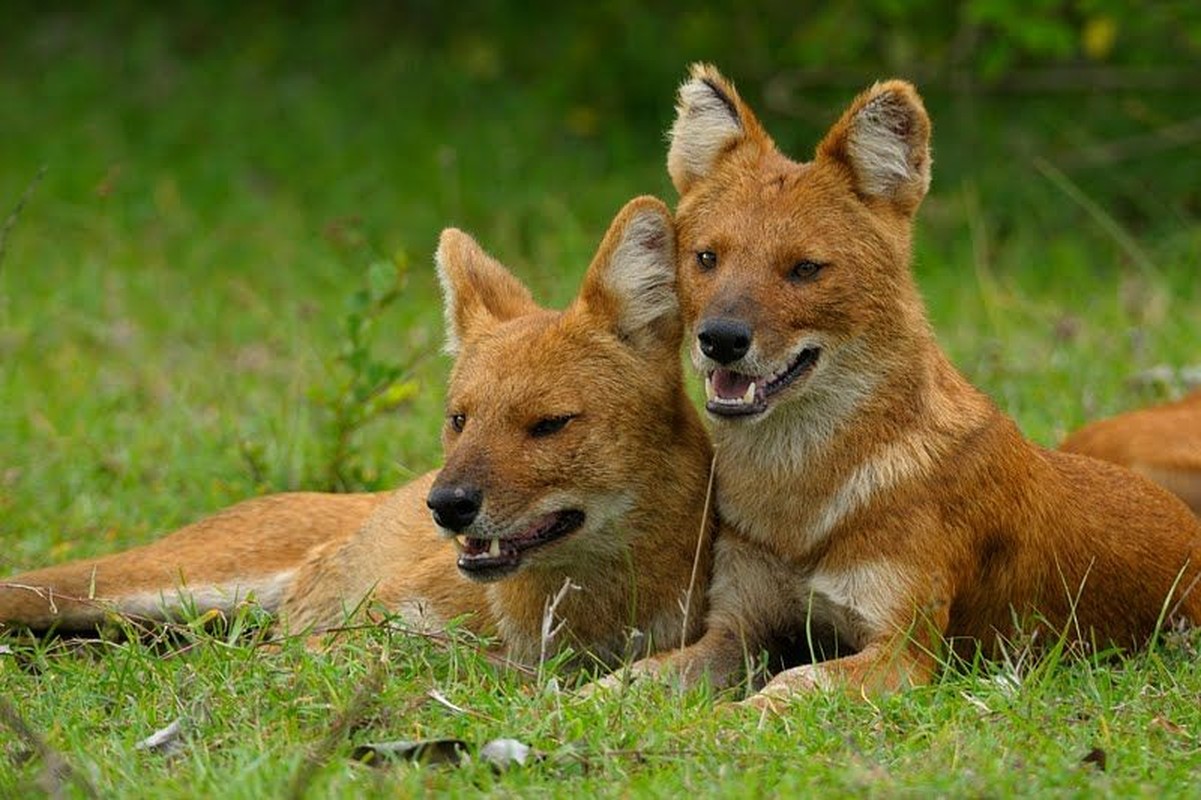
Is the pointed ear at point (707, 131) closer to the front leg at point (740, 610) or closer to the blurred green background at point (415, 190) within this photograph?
the front leg at point (740, 610)

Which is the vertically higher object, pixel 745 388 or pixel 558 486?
pixel 745 388

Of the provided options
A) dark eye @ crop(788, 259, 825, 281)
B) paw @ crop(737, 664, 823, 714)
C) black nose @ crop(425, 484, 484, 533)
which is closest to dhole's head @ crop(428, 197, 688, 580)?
black nose @ crop(425, 484, 484, 533)

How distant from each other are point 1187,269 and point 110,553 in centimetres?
606

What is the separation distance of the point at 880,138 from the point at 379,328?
4806 millimetres

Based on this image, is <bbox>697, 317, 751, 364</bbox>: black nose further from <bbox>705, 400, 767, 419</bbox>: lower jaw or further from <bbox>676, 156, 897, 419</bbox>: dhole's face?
<bbox>705, 400, 767, 419</bbox>: lower jaw

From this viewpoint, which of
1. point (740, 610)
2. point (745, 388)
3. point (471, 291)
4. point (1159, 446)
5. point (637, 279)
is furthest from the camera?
point (1159, 446)

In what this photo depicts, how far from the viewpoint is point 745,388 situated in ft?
17.9

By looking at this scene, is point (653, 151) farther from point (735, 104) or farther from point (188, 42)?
point (735, 104)

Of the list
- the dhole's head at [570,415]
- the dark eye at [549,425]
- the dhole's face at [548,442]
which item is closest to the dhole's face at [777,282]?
the dhole's head at [570,415]

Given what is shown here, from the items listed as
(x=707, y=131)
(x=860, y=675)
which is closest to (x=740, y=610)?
(x=860, y=675)

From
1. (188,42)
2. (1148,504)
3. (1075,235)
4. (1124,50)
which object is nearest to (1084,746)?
(1148,504)

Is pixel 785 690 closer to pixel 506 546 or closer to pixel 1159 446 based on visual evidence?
pixel 506 546

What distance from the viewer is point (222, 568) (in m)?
6.53

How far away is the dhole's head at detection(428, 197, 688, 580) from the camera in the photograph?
18.0ft
